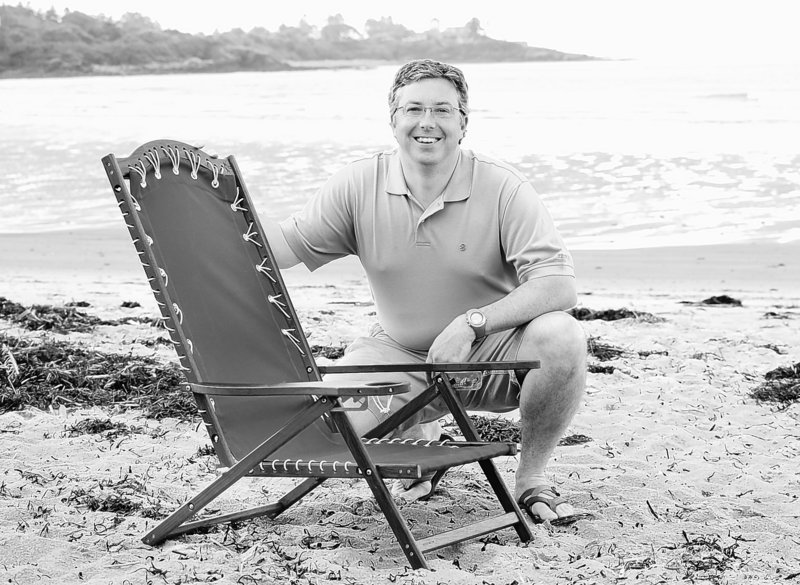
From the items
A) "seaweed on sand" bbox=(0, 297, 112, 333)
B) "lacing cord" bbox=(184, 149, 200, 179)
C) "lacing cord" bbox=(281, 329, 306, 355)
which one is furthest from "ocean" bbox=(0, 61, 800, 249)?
"lacing cord" bbox=(184, 149, 200, 179)

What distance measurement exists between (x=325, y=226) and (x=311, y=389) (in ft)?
3.28

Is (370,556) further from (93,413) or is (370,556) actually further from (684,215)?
(684,215)

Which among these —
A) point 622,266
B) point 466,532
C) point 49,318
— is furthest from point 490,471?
point 622,266

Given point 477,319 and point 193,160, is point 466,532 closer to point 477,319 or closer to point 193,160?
point 477,319

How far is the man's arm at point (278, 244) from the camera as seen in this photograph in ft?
12.5

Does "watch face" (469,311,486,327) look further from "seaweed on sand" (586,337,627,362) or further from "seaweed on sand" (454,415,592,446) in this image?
"seaweed on sand" (586,337,627,362)

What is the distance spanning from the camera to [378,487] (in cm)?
295

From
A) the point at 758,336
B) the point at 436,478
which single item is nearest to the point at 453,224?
the point at 436,478

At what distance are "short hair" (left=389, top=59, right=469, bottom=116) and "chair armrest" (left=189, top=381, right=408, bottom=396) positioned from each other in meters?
1.19

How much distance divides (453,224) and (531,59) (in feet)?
232

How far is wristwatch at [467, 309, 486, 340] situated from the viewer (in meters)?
3.38

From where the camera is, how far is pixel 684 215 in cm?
1202

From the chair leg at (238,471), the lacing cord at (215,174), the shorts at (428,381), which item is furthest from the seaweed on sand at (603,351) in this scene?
the chair leg at (238,471)

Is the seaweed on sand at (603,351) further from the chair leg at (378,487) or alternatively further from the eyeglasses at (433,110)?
the chair leg at (378,487)
